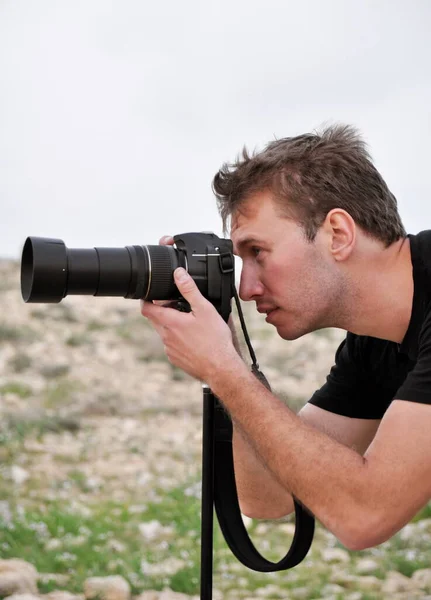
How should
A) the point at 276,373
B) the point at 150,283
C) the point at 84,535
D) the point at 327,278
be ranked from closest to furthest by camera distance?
1. the point at 150,283
2. the point at 327,278
3. the point at 84,535
4. the point at 276,373

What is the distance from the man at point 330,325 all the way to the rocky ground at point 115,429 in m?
0.90

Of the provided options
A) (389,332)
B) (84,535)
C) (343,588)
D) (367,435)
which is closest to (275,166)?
(389,332)

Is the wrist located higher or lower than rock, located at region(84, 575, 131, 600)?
higher

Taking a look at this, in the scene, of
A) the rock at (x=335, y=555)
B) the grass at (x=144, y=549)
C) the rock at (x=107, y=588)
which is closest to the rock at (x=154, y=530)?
the grass at (x=144, y=549)

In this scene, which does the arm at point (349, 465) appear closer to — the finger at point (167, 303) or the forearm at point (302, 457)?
the forearm at point (302, 457)

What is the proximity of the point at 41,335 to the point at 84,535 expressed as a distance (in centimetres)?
261

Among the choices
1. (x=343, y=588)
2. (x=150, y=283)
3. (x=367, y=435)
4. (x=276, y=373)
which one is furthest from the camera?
(x=276, y=373)

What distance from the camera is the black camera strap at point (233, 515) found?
4.93 ft

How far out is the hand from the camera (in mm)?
1346

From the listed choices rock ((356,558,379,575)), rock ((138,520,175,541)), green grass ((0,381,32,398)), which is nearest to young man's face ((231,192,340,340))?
rock ((356,558,379,575))

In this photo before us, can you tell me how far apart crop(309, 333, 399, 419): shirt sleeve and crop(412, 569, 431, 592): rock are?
1.25 meters

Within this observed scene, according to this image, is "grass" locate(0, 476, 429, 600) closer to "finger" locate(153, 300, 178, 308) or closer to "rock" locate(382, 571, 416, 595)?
"rock" locate(382, 571, 416, 595)

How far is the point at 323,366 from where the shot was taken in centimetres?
557

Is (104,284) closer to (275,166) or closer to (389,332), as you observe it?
(275,166)
